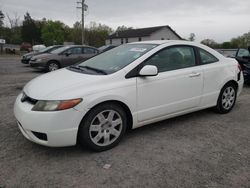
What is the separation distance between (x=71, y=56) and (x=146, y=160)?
9.22 metres

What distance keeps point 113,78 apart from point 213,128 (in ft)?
6.56

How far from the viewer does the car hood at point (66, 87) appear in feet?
8.97

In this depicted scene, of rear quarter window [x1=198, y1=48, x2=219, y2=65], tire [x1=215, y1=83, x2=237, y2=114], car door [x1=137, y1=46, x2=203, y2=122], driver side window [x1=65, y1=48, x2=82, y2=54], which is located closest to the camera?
car door [x1=137, y1=46, x2=203, y2=122]

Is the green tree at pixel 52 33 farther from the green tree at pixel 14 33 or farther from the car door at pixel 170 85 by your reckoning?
the car door at pixel 170 85

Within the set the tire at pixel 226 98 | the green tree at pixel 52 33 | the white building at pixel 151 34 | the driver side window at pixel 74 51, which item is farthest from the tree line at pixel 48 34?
the tire at pixel 226 98

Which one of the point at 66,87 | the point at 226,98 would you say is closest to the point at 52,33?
the point at 226,98

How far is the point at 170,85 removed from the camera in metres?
3.49

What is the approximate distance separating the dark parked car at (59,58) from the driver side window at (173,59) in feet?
24.4

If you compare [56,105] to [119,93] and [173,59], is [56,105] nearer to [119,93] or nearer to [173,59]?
[119,93]

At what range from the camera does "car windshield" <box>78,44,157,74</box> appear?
3.35m

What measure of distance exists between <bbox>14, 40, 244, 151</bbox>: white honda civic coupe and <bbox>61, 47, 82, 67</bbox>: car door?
7405mm

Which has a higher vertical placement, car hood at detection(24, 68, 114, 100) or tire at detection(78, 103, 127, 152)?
car hood at detection(24, 68, 114, 100)

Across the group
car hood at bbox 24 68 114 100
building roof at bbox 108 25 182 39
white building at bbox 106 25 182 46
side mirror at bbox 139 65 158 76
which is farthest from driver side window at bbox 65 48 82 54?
building roof at bbox 108 25 182 39

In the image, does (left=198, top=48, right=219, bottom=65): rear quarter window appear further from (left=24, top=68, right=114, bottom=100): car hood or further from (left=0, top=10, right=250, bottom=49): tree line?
(left=0, top=10, right=250, bottom=49): tree line
